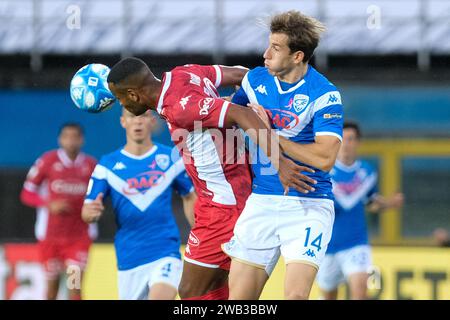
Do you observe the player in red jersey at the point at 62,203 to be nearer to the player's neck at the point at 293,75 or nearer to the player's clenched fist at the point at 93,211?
the player's clenched fist at the point at 93,211

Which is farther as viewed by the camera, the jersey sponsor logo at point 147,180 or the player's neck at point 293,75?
the jersey sponsor logo at point 147,180

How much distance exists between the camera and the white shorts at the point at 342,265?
1019 centimetres

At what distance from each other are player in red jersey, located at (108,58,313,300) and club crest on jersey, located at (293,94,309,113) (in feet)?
0.88

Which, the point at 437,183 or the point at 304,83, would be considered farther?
the point at 437,183

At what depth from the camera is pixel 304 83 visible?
630cm

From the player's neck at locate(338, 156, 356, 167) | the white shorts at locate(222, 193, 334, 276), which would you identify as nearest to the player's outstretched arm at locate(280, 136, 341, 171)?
the white shorts at locate(222, 193, 334, 276)

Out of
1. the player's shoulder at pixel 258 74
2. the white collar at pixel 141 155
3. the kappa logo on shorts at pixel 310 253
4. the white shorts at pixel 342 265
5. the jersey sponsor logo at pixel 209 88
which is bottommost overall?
the white shorts at pixel 342 265

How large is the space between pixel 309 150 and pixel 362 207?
460 cm

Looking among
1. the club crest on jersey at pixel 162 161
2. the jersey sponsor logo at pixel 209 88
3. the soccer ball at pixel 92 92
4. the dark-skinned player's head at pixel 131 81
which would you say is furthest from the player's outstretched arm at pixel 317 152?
the club crest on jersey at pixel 162 161

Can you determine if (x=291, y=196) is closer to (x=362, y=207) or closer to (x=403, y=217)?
(x=362, y=207)

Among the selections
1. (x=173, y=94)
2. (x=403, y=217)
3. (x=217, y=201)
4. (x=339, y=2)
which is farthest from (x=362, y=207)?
(x=339, y=2)

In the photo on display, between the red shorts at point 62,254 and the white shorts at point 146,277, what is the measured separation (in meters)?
3.17

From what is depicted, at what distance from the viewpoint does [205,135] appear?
21.9ft

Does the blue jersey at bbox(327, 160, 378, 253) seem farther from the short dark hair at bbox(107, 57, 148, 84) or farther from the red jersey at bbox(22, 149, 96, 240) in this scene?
the short dark hair at bbox(107, 57, 148, 84)
